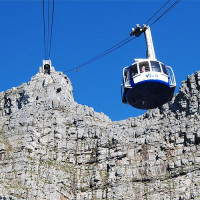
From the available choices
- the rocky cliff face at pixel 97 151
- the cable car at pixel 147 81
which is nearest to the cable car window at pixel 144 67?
the cable car at pixel 147 81

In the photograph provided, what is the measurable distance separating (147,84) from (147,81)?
0.98 ft

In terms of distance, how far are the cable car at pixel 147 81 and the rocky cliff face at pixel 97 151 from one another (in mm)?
25373

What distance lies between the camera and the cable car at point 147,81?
37531mm

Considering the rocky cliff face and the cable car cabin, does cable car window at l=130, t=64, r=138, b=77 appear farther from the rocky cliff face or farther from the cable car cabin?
the rocky cliff face

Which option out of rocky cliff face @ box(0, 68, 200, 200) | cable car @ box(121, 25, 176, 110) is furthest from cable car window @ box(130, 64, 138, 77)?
rocky cliff face @ box(0, 68, 200, 200)

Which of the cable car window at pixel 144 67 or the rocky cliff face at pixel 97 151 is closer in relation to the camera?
the cable car window at pixel 144 67

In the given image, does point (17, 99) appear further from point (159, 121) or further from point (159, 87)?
point (159, 87)

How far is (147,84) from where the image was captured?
3753 cm

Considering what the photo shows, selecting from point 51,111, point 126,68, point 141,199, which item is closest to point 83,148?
point 51,111

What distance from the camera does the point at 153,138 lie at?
7038cm

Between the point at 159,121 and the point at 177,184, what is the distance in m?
11.6

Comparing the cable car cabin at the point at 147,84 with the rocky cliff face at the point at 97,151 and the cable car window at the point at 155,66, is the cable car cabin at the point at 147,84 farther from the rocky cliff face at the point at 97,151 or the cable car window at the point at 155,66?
the rocky cliff face at the point at 97,151

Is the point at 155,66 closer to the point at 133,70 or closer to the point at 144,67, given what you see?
the point at 144,67

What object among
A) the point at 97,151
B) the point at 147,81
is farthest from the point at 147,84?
the point at 97,151
